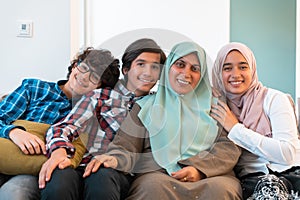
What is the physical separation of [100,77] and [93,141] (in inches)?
11.2

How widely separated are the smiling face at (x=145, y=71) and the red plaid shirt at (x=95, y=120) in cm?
7

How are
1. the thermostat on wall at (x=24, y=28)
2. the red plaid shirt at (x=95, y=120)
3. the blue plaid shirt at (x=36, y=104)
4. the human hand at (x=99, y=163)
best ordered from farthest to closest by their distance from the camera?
1. the thermostat on wall at (x=24, y=28)
2. the blue plaid shirt at (x=36, y=104)
3. the red plaid shirt at (x=95, y=120)
4. the human hand at (x=99, y=163)

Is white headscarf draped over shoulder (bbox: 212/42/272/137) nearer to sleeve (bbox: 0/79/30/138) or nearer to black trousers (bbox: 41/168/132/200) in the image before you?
black trousers (bbox: 41/168/132/200)

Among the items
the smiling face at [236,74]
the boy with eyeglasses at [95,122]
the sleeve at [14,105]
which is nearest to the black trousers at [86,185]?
the boy with eyeglasses at [95,122]

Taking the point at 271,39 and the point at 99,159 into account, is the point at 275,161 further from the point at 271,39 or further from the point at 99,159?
the point at 271,39

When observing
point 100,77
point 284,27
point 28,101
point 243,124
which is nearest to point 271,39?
point 284,27

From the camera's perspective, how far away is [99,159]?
1310 mm

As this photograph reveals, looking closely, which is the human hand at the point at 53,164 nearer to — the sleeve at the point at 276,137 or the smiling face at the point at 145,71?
the smiling face at the point at 145,71

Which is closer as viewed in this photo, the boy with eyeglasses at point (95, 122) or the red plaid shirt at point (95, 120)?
the boy with eyeglasses at point (95, 122)

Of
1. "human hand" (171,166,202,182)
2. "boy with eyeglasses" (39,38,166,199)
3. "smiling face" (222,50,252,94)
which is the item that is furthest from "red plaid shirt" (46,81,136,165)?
"smiling face" (222,50,252,94)

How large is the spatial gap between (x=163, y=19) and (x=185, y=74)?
822 mm

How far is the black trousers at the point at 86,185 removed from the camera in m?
1.13

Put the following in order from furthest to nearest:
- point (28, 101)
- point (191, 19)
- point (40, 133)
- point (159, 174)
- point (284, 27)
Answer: point (284, 27) < point (191, 19) < point (28, 101) < point (40, 133) < point (159, 174)

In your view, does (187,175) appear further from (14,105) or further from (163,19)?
(163,19)
